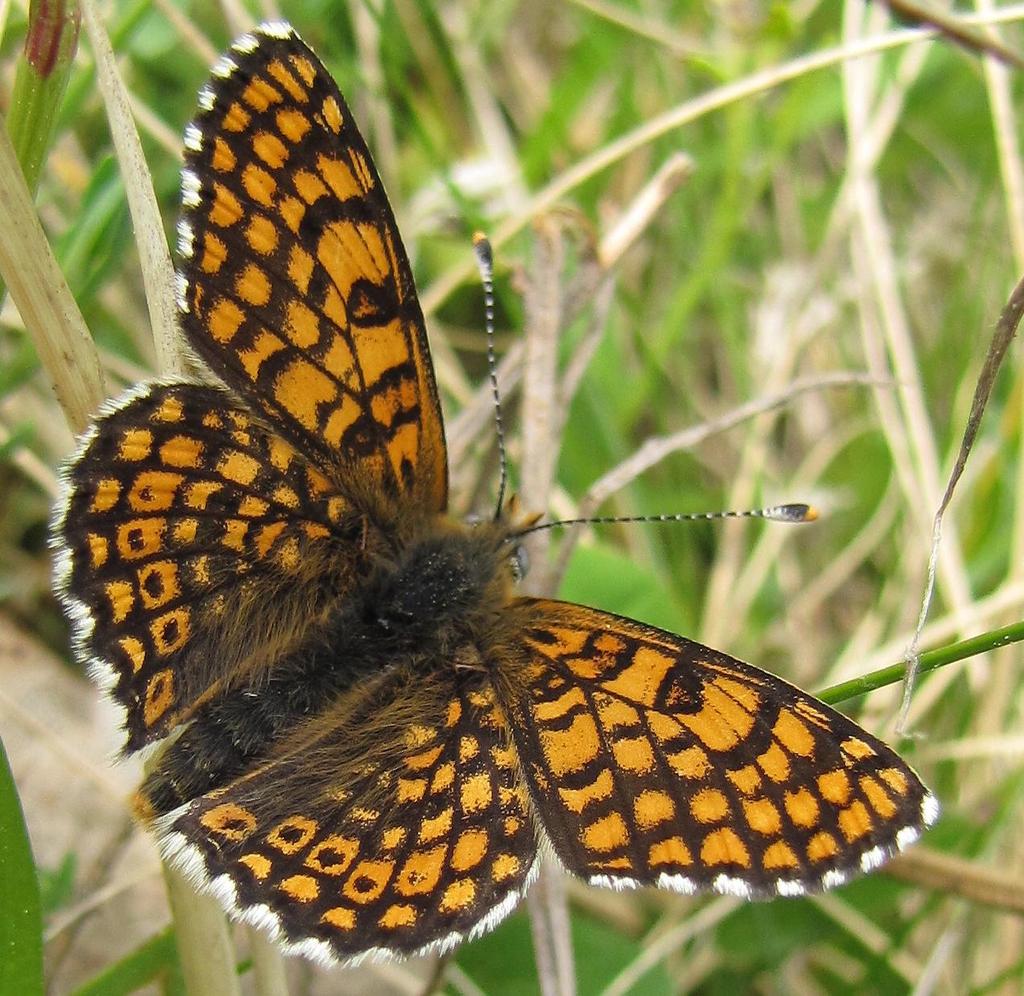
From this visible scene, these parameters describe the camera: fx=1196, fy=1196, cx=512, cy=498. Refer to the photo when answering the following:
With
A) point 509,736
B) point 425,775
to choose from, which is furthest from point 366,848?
point 509,736

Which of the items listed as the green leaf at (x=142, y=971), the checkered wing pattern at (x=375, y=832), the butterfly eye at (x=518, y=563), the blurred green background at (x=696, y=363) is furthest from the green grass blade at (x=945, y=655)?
the green leaf at (x=142, y=971)

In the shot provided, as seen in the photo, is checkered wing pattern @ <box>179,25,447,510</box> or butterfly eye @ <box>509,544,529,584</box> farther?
butterfly eye @ <box>509,544,529,584</box>

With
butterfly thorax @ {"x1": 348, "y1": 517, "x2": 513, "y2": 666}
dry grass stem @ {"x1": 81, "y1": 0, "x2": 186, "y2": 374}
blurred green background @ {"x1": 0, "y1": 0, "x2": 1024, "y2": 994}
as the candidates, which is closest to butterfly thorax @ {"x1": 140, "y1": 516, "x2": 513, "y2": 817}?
butterfly thorax @ {"x1": 348, "y1": 517, "x2": 513, "y2": 666}

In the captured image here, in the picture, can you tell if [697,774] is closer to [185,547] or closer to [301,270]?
[185,547]

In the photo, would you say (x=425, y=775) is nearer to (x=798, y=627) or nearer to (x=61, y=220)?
(x=798, y=627)

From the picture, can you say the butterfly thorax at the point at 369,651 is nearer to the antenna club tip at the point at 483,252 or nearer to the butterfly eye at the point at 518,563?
the butterfly eye at the point at 518,563

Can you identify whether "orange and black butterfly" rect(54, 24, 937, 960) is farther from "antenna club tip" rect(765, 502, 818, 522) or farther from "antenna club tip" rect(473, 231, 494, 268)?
"antenna club tip" rect(765, 502, 818, 522)
